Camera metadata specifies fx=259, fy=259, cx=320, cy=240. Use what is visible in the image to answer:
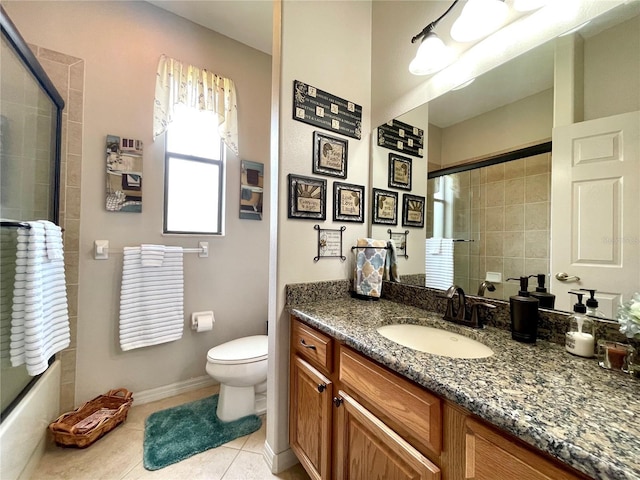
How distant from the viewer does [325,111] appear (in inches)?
57.5

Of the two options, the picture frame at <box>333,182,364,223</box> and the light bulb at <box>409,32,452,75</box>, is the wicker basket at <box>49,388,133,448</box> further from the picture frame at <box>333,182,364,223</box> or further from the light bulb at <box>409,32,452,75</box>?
the light bulb at <box>409,32,452,75</box>

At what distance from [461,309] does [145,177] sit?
2196 millimetres

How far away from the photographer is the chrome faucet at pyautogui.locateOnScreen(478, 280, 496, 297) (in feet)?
3.59

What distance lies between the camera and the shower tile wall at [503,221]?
3.20ft

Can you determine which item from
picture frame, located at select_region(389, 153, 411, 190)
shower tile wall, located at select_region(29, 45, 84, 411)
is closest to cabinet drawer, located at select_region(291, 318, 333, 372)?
picture frame, located at select_region(389, 153, 411, 190)

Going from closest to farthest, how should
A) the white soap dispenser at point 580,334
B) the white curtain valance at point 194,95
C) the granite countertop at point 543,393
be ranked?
the granite countertop at point 543,393 → the white soap dispenser at point 580,334 → the white curtain valance at point 194,95

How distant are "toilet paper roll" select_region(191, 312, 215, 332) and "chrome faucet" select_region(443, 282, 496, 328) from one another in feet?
5.73

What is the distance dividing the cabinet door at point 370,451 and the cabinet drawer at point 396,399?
1.3 inches

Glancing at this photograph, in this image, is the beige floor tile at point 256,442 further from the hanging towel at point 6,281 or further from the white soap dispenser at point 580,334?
the white soap dispenser at point 580,334

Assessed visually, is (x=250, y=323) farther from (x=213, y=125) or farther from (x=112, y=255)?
(x=213, y=125)

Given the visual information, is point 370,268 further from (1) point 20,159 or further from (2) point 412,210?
(1) point 20,159

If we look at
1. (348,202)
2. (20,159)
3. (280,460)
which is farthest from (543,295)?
(20,159)

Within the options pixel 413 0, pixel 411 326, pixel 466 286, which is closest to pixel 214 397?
pixel 411 326

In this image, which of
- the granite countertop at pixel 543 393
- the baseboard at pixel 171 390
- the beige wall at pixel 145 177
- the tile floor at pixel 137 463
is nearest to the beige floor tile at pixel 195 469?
the tile floor at pixel 137 463
